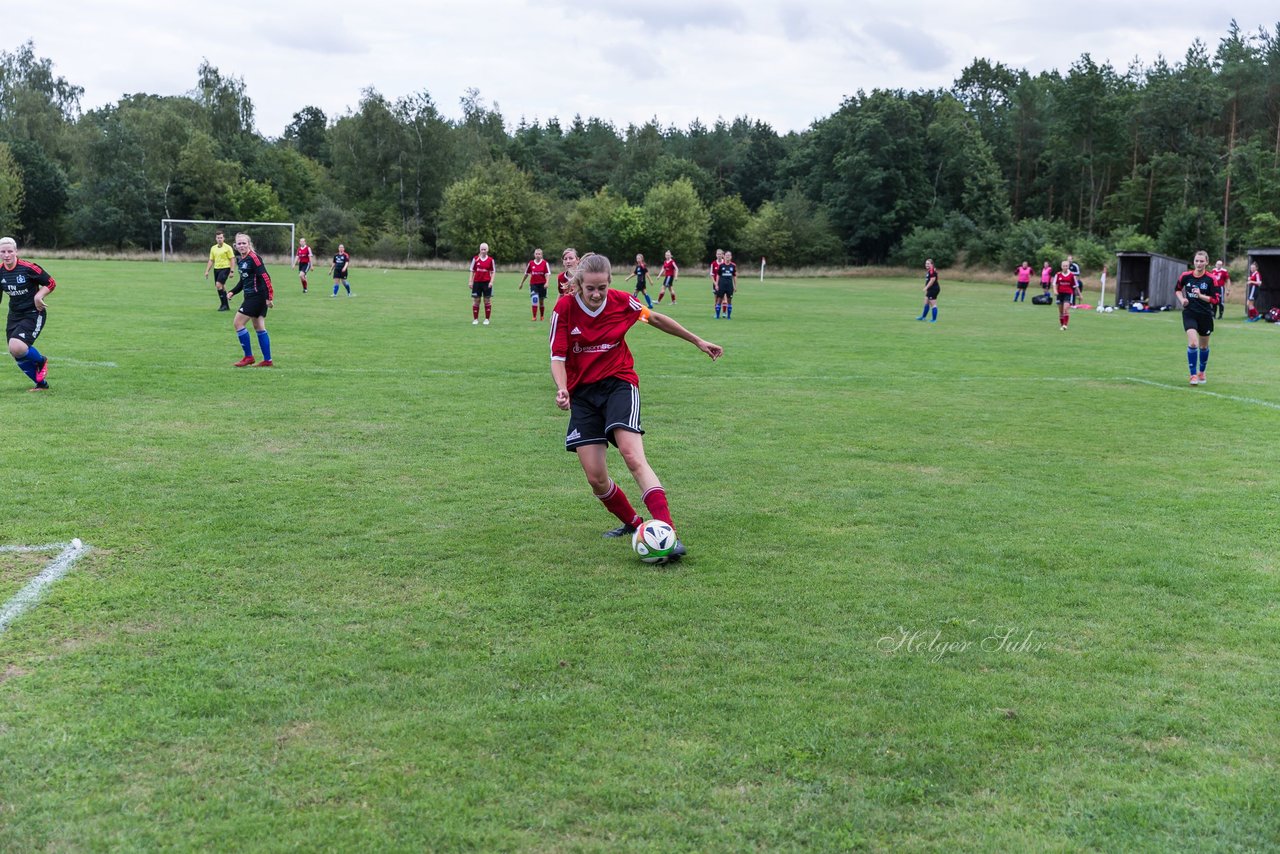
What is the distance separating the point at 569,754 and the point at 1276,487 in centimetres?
783

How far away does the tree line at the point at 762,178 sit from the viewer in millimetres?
72125

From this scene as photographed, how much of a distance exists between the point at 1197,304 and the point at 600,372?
12431 millimetres

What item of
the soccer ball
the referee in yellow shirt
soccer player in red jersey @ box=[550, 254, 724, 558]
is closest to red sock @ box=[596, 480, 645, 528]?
soccer player in red jersey @ box=[550, 254, 724, 558]

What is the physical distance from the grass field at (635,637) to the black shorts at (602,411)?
2.39ft

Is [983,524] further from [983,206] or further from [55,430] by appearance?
[983,206]

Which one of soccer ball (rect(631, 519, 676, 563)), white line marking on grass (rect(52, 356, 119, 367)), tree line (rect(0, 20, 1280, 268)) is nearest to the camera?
soccer ball (rect(631, 519, 676, 563))

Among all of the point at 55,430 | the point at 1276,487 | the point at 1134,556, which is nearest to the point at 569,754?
the point at 1134,556

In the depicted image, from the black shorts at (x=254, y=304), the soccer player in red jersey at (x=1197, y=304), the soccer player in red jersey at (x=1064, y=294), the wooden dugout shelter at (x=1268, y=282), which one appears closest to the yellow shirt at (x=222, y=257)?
the black shorts at (x=254, y=304)

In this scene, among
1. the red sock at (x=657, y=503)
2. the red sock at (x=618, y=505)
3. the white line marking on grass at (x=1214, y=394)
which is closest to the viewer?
the red sock at (x=657, y=503)

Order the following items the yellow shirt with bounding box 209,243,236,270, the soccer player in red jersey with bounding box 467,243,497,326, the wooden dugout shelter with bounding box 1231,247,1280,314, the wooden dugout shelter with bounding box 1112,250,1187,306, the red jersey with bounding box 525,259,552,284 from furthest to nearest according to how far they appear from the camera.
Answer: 1. the wooden dugout shelter with bounding box 1112,250,1187,306
2. the wooden dugout shelter with bounding box 1231,247,1280,314
3. the yellow shirt with bounding box 209,243,236,270
4. the red jersey with bounding box 525,259,552,284
5. the soccer player in red jersey with bounding box 467,243,497,326

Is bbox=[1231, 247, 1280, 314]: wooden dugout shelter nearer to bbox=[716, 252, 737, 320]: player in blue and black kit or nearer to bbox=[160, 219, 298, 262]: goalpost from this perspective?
bbox=[716, 252, 737, 320]: player in blue and black kit

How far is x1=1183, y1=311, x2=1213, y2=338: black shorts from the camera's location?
15953 mm

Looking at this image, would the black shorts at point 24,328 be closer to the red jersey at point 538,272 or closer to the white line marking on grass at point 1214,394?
the red jersey at point 538,272

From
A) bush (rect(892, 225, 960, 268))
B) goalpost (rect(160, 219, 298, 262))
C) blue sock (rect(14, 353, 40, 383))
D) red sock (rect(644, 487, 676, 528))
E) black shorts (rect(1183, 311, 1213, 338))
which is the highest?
bush (rect(892, 225, 960, 268))
